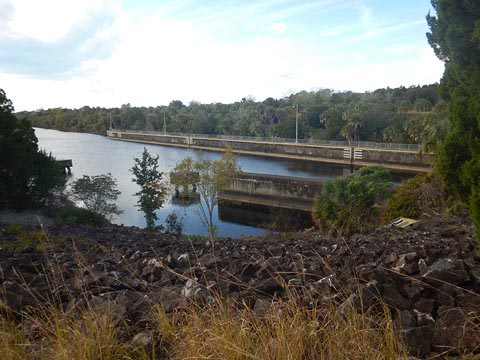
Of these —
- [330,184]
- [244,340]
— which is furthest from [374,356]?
[330,184]

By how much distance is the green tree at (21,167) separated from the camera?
2159 centimetres

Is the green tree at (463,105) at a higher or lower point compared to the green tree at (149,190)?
higher

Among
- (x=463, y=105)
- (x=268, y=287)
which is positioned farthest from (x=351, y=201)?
(x=268, y=287)

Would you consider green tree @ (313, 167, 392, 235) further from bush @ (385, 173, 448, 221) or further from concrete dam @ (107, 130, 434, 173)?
concrete dam @ (107, 130, 434, 173)

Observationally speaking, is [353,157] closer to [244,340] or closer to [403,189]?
[403,189]

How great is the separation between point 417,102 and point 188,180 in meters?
45.5

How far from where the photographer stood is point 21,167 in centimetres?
2181

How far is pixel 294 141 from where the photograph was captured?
57.8 metres

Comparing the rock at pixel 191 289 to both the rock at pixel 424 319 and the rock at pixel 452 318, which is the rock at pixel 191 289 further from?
the rock at pixel 452 318

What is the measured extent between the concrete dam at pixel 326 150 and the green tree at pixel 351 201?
14.7 meters

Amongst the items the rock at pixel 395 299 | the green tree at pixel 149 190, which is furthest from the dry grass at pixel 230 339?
the green tree at pixel 149 190

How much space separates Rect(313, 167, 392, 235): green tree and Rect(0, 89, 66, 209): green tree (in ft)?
48.7

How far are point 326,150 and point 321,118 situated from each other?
11.5 meters

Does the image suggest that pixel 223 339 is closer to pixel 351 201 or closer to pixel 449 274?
pixel 449 274
